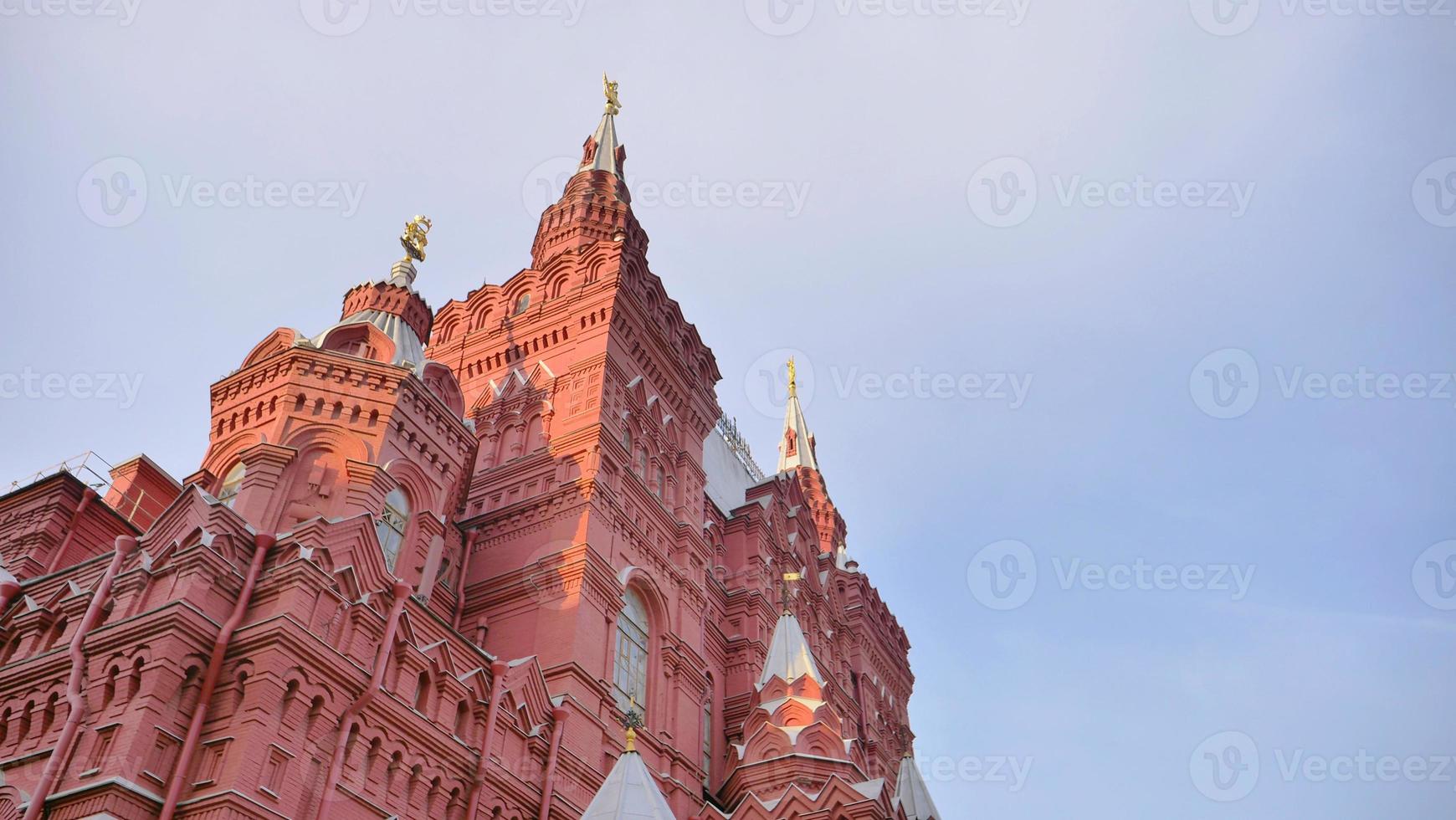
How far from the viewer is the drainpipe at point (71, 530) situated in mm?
21322

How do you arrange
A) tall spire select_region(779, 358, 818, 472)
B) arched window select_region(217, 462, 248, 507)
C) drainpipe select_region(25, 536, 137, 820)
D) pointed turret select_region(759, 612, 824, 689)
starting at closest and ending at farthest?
drainpipe select_region(25, 536, 137, 820), arched window select_region(217, 462, 248, 507), pointed turret select_region(759, 612, 824, 689), tall spire select_region(779, 358, 818, 472)

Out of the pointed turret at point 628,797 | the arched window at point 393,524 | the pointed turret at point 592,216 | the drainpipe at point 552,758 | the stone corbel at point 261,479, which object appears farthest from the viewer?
the pointed turret at point 592,216

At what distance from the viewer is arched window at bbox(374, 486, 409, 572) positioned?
21625mm

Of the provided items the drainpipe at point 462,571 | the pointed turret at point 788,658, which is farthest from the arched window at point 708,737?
→ the drainpipe at point 462,571

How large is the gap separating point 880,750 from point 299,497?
A: 23.9 metres

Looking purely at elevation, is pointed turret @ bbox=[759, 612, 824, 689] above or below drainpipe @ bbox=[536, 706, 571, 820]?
above

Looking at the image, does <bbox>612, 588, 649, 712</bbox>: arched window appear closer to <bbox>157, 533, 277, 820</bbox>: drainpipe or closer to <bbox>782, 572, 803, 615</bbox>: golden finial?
<bbox>782, 572, 803, 615</bbox>: golden finial

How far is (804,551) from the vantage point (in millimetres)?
38000

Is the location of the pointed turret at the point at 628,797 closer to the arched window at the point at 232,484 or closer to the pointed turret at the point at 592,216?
the arched window at the point at 232,484

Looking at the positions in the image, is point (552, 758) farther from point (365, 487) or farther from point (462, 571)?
point (462, 571)

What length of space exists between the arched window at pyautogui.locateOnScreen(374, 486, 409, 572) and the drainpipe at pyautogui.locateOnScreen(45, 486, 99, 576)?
5.65 meters

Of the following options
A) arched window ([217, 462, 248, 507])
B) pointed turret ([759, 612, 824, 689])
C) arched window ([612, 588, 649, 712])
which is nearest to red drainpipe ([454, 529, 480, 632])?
arched window ([612, 588, 649, 712])

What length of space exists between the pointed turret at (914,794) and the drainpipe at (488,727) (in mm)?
11898

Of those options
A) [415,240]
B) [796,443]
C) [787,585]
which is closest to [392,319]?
[415,240]
